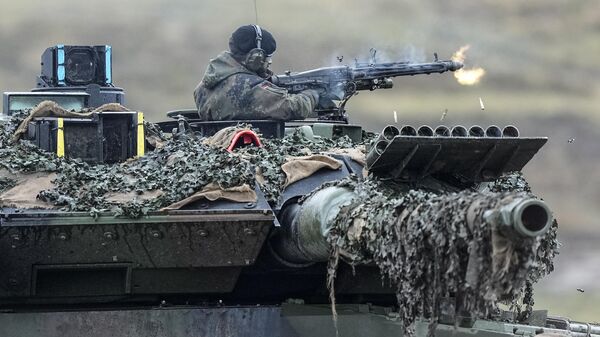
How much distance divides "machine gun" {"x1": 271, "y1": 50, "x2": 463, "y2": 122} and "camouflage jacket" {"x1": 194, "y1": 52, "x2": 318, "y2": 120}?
50 cm

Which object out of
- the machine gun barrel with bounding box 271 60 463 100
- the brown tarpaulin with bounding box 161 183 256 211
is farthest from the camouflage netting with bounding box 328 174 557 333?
the machine gun barrel with bounding box 271 60 463 100

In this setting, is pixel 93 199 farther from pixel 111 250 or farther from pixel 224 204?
pixel 224 204

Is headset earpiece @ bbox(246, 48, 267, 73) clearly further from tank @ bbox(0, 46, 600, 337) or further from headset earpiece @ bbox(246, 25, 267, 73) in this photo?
tank @ bbox(0, 46, 600, 337)

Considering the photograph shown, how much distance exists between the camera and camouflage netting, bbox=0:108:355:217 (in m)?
9.78

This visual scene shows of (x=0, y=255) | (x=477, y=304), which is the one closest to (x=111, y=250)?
(x=0, y=255)

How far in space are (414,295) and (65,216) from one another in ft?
12.4

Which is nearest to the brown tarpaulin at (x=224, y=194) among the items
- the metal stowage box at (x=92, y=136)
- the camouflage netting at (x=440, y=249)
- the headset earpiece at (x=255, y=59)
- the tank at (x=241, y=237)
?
the tank at (x=241, y=237)

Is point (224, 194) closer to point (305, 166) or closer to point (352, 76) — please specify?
point (305, 166)

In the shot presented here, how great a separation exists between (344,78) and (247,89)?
1703mm

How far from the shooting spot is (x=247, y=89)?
40.2 feet

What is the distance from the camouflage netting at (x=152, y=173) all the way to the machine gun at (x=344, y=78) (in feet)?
6.94

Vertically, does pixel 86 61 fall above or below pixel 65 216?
above

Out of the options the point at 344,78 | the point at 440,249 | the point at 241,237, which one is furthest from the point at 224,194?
the point at 344,78

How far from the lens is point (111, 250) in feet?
31.9
